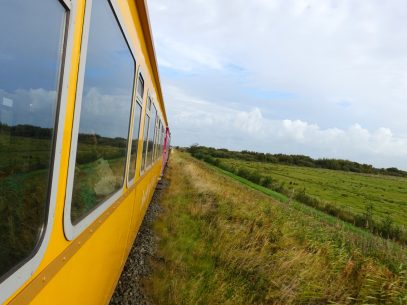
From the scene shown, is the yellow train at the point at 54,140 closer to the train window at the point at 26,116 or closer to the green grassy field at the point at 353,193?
the train window at the point at 26,116

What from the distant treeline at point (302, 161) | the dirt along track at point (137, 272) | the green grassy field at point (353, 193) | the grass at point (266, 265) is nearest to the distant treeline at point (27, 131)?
the dirt along track at point (137, 272)

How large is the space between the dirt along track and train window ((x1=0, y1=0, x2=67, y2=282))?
11.5 feet

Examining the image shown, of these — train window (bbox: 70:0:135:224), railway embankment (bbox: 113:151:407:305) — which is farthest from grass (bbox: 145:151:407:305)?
train window (bbox: 70:0:135:224)

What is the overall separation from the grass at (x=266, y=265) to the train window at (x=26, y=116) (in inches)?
143

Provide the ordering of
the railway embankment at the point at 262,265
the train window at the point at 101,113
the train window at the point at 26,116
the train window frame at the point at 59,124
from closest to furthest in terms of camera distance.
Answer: the train window at the point at 26,116 < the train window frame at the point at 59,124 < the train window at the point at 101,113 < the railway embankment at the point at 262,265

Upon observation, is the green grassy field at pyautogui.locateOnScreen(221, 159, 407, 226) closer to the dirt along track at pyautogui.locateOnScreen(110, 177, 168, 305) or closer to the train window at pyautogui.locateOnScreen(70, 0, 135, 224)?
the dirt along track at pyautogui.locateOnScreen(110, 177, 168, 305)

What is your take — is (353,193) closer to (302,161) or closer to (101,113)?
(101,113)

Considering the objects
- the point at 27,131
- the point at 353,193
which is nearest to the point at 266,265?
the point at 27,131

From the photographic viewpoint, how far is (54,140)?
1552 millimetres

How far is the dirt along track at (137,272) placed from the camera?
4691 millimetres

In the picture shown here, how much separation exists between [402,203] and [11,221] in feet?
174

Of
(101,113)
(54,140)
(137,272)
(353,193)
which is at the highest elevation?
(101,113)

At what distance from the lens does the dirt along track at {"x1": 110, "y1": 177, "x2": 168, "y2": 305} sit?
15.4 feet

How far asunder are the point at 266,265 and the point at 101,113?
4681 mm
